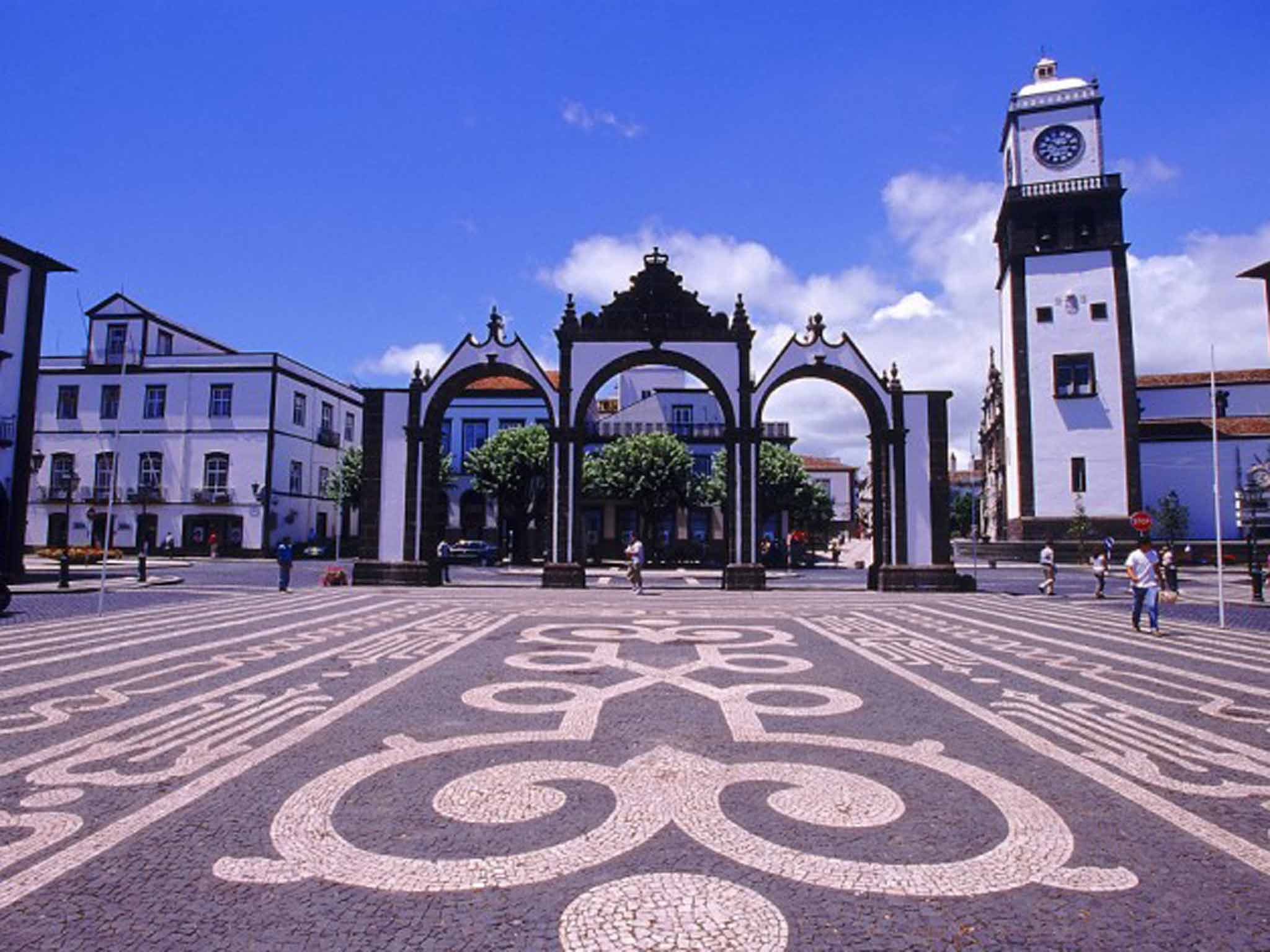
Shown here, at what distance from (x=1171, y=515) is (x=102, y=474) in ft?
210

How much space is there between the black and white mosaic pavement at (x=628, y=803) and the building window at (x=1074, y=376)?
130 feet

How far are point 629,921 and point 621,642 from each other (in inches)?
326

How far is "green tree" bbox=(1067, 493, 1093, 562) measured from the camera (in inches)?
1665

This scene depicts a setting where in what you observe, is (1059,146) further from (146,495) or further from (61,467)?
(61,467)

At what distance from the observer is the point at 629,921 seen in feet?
9.82

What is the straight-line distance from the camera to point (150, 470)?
4622 cm

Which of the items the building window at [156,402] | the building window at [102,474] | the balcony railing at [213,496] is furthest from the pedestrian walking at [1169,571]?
the building window at [102,474]

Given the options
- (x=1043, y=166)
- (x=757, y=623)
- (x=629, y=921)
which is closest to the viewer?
(x=629, y=921)

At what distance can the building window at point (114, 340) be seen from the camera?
46875 millimetres

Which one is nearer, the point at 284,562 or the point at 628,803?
the point at 628,803

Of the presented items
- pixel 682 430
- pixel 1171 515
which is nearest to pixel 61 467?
pixel 682 430

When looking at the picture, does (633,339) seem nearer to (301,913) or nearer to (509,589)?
(509,589)

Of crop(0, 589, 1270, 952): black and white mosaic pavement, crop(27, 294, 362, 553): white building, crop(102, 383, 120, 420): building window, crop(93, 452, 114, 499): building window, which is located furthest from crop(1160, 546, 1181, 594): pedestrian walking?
crop(102, 383, 120, 420): building window

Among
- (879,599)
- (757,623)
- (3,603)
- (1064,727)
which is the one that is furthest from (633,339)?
(1064,727)
